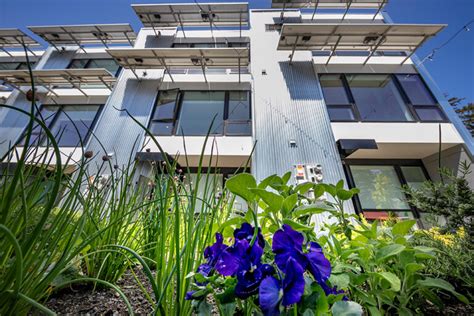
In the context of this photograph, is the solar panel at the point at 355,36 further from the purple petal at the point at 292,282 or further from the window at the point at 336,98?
the purple petal at the point at 292,282

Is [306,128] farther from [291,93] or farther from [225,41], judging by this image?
[225,41]

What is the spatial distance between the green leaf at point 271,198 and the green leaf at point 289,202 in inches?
1.6

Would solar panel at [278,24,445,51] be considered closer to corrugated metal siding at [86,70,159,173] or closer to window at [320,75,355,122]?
window at [320,75,355,122]

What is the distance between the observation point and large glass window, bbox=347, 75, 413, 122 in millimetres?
5711

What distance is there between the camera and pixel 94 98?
7.14 m

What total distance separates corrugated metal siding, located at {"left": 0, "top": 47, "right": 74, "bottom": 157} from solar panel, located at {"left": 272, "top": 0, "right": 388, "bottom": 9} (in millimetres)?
8862

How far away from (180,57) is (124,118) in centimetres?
263

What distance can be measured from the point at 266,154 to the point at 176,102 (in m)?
3.69

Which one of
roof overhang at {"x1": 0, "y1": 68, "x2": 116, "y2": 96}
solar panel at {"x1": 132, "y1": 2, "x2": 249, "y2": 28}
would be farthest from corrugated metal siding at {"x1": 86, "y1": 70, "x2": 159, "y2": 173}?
solar panel at {"x1": 132, "y1": 2, "x2": 249, "y2": 28}

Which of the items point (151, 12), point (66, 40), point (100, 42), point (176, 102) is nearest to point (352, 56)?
point (176, 102)

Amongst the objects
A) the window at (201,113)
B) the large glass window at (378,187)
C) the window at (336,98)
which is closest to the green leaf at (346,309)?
the window at (201,113)

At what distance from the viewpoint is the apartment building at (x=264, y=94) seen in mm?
5047

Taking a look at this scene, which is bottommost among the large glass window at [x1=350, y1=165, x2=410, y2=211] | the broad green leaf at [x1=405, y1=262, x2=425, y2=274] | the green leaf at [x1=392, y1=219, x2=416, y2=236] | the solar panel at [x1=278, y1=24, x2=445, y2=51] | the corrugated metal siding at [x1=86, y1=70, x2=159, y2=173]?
the broad green leaf at [x1=405, y1=262, x2=425, y2=274]

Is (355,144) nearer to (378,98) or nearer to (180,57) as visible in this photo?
(378,98)
